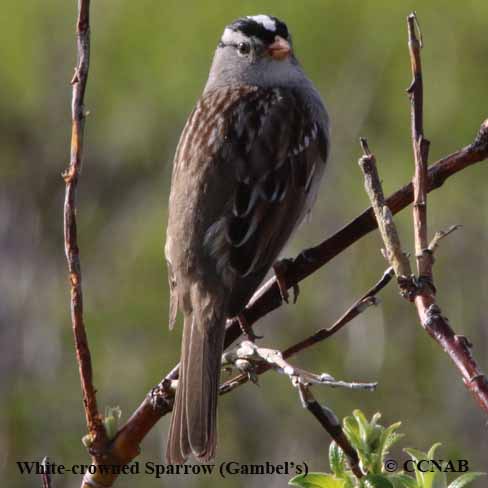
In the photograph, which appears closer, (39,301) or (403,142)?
(39,301)

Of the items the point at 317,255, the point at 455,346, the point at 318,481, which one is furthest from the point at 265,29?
the point at 455,346

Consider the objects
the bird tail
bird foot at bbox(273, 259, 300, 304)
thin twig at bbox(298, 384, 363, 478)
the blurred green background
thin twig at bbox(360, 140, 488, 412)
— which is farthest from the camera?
the blurred green background

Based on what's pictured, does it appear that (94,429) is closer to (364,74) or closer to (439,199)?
(439,199)

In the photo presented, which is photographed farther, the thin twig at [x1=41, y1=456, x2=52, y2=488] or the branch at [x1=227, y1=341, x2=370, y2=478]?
the thin twig at [x1=41, y1=456, x2=52, y2=488]

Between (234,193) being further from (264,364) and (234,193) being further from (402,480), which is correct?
(402,480)

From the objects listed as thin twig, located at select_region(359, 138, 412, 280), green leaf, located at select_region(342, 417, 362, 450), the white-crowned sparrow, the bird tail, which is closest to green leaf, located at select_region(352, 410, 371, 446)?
green leaf, located at select_region(342, 417, 362, 450)

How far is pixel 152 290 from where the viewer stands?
723cm

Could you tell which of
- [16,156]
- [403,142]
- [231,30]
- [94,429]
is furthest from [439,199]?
[94,429]

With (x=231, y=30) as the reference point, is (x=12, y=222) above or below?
above

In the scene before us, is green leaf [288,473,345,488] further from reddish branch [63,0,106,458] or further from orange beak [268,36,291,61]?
orange beak [268,36,291,61]

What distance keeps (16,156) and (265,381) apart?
8.84ft

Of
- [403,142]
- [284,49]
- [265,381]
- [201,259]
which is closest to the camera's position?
[201,259]

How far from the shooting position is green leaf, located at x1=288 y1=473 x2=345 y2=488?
1.58m

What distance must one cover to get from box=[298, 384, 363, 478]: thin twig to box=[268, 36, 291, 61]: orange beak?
→ 2.30m
